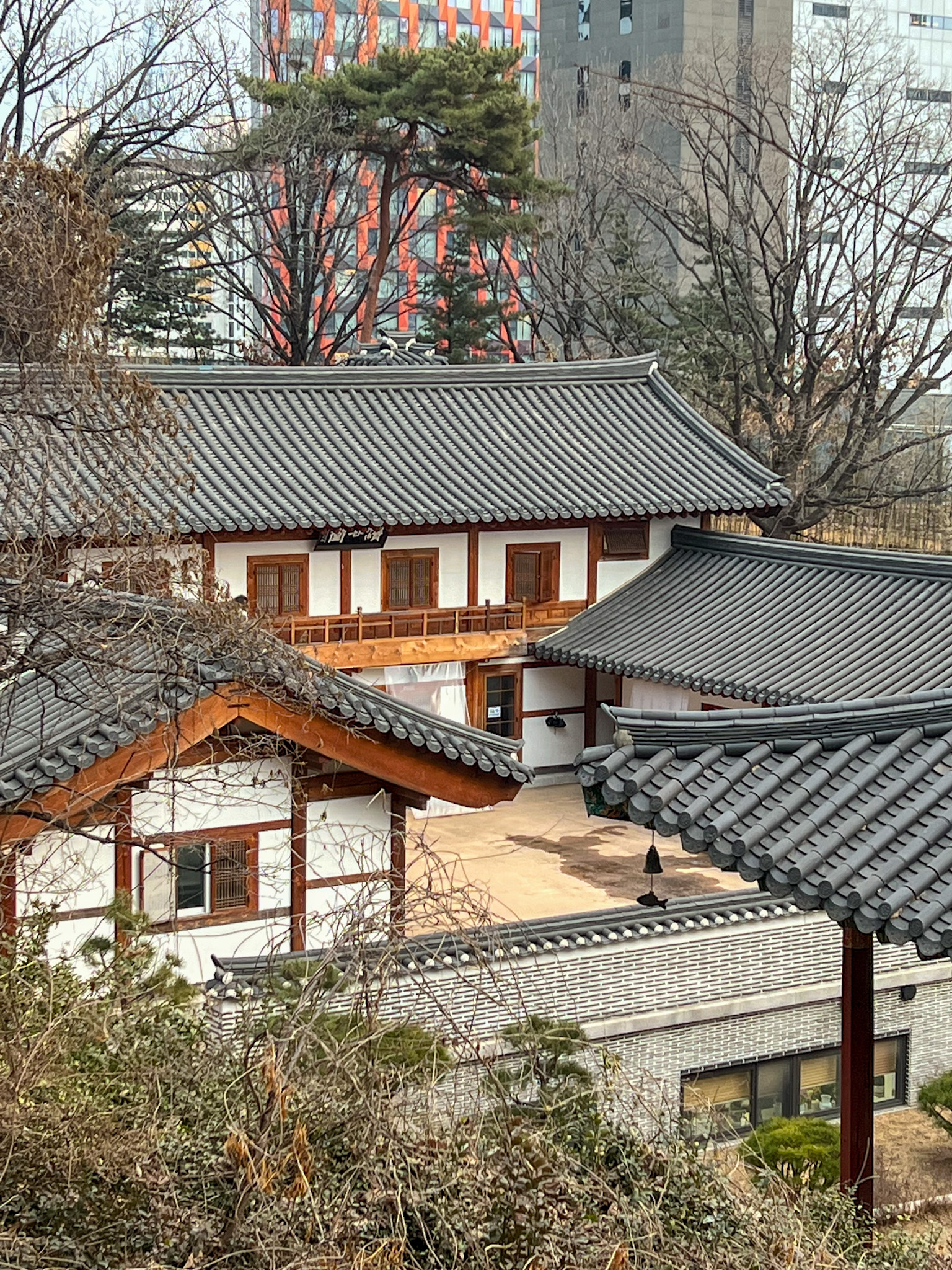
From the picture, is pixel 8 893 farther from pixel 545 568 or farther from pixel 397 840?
pixel 545 568

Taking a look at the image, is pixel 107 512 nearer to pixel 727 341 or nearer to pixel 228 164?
pixel 228 164

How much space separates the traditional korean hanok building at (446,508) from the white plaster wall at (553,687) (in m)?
0.03

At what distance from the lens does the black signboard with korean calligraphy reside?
71.4 ft

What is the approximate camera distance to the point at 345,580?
22.2m

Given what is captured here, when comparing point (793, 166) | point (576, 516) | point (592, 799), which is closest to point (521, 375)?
point (576, 516)

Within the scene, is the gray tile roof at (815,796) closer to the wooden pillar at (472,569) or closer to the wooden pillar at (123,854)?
the wooden pillar at (123,854)

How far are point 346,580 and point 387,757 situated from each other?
9.69 metres

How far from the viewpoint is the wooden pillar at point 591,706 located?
24281mm

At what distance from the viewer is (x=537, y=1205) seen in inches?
218

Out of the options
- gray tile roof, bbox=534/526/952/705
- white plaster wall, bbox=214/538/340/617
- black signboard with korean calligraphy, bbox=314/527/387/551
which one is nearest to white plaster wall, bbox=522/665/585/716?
gray tile roof, bbox=534/526/952/705

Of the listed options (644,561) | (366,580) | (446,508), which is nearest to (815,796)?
(446,508)

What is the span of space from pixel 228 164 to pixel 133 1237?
29507mm

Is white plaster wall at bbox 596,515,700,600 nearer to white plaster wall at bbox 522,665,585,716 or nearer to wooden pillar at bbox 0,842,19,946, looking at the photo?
white plaster wall at bbox 522,665,585,716

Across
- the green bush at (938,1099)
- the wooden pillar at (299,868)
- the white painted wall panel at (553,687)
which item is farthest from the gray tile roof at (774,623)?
the wooden pillar at (299,868)
